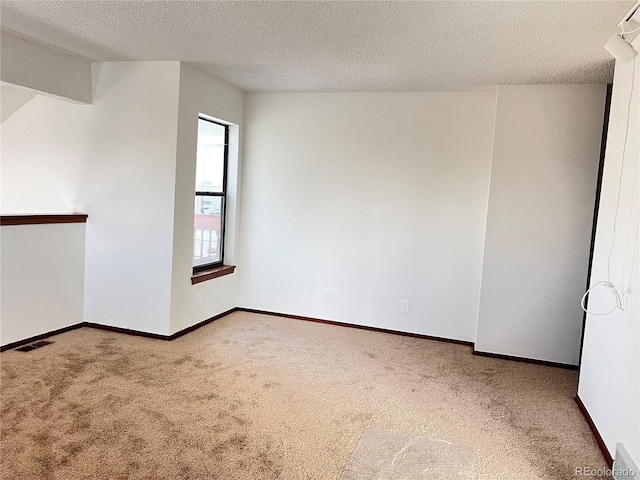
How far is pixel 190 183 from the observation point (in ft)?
13.8

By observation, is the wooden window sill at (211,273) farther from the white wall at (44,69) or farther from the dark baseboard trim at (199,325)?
the white wall at (44,69)

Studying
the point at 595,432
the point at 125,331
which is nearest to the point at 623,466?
the point at 595,432

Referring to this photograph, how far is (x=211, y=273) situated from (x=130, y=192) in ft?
3.46

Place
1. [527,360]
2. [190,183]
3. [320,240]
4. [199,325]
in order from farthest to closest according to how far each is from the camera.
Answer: [320,240] < [199,325] < [190,183] < [527,360]

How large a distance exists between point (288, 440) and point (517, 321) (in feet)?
7.88

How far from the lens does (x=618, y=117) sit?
2.86 m

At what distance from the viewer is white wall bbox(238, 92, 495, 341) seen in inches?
175

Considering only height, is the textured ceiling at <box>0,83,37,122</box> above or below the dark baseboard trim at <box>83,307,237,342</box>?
above

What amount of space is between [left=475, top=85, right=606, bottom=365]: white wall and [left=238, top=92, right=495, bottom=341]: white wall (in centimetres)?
34

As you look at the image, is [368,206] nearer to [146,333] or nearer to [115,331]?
[146,333]

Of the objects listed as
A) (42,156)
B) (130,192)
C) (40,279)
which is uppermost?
(42,156)

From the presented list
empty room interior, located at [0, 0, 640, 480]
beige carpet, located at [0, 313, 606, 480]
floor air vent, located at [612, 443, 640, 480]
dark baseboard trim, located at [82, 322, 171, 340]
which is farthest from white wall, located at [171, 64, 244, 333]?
floor air vent, located at [612, 443, 640, 480]

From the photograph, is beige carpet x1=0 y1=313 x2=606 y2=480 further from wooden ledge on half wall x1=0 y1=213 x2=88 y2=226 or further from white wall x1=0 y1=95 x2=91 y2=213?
white wall x1=0 y1=95 x2=91 y2=213

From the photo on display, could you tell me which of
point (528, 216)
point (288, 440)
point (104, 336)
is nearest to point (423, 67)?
point (528, 216)
